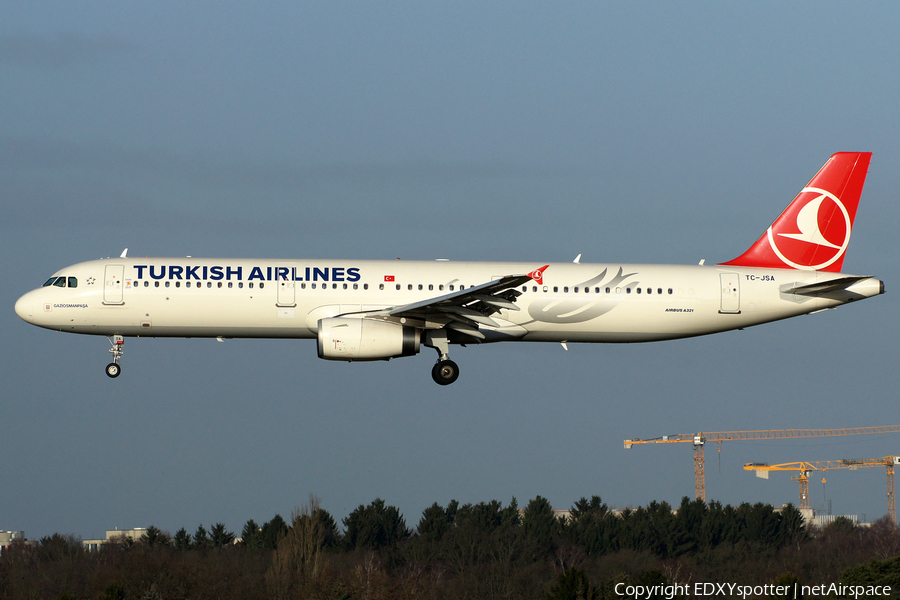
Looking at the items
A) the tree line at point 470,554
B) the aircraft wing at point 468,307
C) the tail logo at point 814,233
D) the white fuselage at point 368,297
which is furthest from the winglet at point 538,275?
the tree line at point 470,554

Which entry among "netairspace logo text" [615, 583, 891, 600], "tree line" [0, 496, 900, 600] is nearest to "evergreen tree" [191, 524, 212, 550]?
"tree line" [0, 496, 900, 600]

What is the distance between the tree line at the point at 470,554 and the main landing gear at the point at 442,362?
48.8 meters

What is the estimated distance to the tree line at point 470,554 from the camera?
99375 millimetres

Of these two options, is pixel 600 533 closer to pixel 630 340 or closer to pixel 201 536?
pixel 201 536

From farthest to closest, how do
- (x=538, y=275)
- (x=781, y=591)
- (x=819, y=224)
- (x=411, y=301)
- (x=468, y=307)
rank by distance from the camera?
(x=781, y=591)
(x=819, y=224)
(x=538, y=275)
(x=411, y=301)
(x=468, y=307)

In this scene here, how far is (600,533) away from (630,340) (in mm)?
94787

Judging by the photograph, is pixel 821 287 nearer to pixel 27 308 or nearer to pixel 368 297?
pixel 368 297

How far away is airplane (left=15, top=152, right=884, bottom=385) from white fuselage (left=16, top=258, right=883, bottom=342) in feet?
0.13

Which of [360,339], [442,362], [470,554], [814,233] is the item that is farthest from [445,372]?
[470,554]

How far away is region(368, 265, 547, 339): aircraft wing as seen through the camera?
38.9 metres

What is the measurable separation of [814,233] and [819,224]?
50 cm

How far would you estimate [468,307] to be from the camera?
41.0 meters

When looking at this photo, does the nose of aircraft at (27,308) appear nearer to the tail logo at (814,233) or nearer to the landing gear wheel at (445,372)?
the landing gear wheel at (445,372)

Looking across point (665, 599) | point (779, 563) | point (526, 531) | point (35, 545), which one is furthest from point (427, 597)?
point (35, 545)
